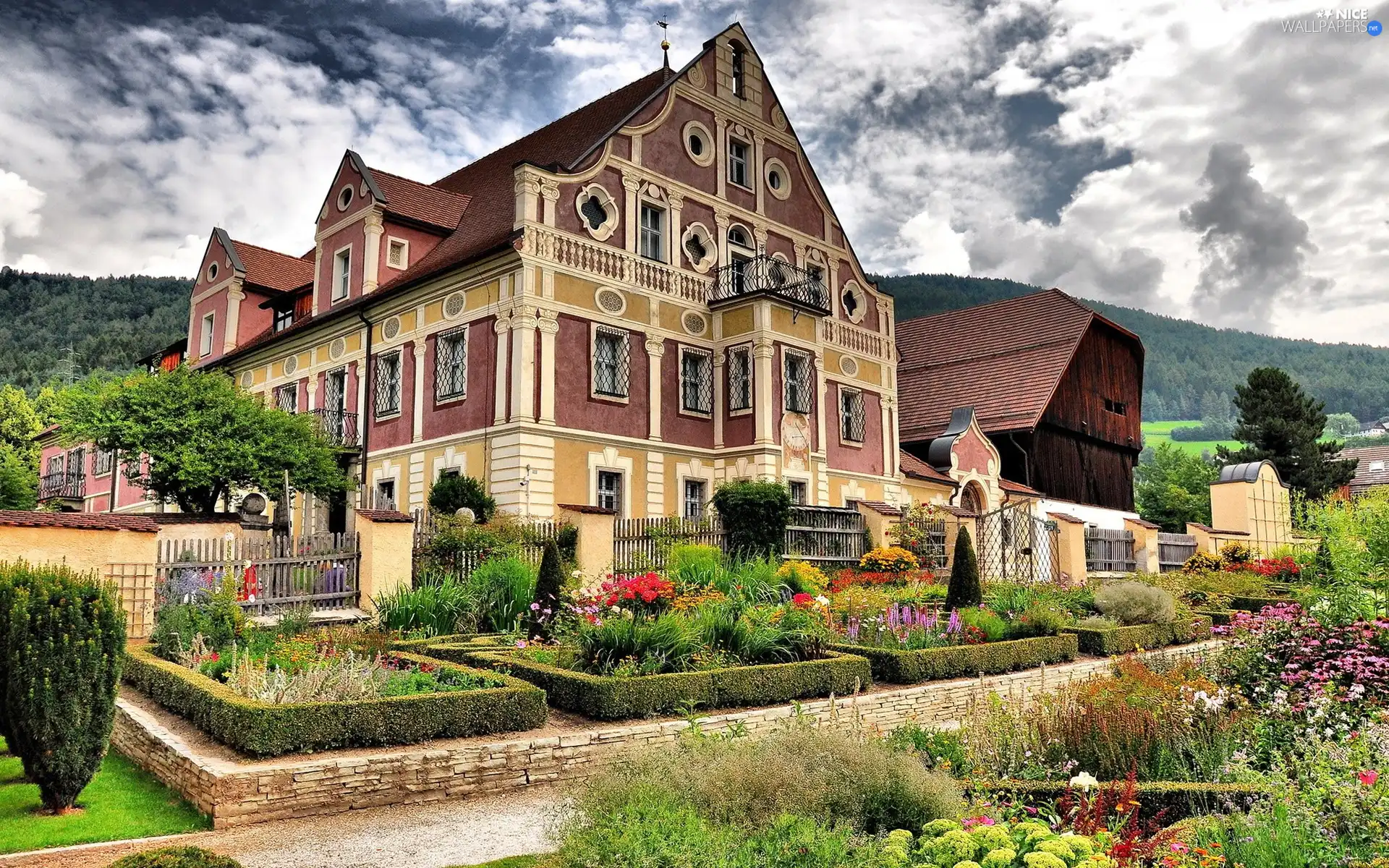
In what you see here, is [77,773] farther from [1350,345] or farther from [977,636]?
[1350,345]

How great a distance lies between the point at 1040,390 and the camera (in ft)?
127

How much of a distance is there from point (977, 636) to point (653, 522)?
7.71 metres

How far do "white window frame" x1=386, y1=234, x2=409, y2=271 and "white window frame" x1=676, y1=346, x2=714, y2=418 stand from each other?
344 inches

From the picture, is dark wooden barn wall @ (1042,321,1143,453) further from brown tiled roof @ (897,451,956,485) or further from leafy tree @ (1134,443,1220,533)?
leafy tree @ (1134,443,1220,533)

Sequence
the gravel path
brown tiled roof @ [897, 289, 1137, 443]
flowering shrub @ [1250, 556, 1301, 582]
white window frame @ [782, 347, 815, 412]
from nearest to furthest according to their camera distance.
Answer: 1. the gravel path
2. flowering shrub @ [1250, 556, 1301, 582]
3. white window frame @ [782, 347, 815, 412]
4. brown tiled roof @ [897, 289, 1137, 443]

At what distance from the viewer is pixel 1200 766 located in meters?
8.05

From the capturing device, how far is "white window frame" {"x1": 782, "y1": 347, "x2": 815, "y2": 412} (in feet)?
90.8

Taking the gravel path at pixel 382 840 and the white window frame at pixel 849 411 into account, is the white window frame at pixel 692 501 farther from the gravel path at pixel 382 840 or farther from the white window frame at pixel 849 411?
the gravel path at pixel 382 840

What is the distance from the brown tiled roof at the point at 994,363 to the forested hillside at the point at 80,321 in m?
57.9

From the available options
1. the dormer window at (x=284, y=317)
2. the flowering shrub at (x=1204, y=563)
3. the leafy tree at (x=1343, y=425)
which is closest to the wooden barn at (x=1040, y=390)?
the flowering shrub at (x=1204, y=563)

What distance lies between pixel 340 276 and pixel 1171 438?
125832 millimetres

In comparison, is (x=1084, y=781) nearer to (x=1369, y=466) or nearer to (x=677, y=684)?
(x=677, y=684)

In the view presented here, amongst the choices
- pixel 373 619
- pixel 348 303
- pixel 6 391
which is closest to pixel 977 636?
pixel 373 619

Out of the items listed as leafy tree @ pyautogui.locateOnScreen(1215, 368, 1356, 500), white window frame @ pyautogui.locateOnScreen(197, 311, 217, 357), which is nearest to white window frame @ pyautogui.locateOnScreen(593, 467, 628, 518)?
white window frame @ pyautogui.locateOnScreen(197, 311, 217, 357)
